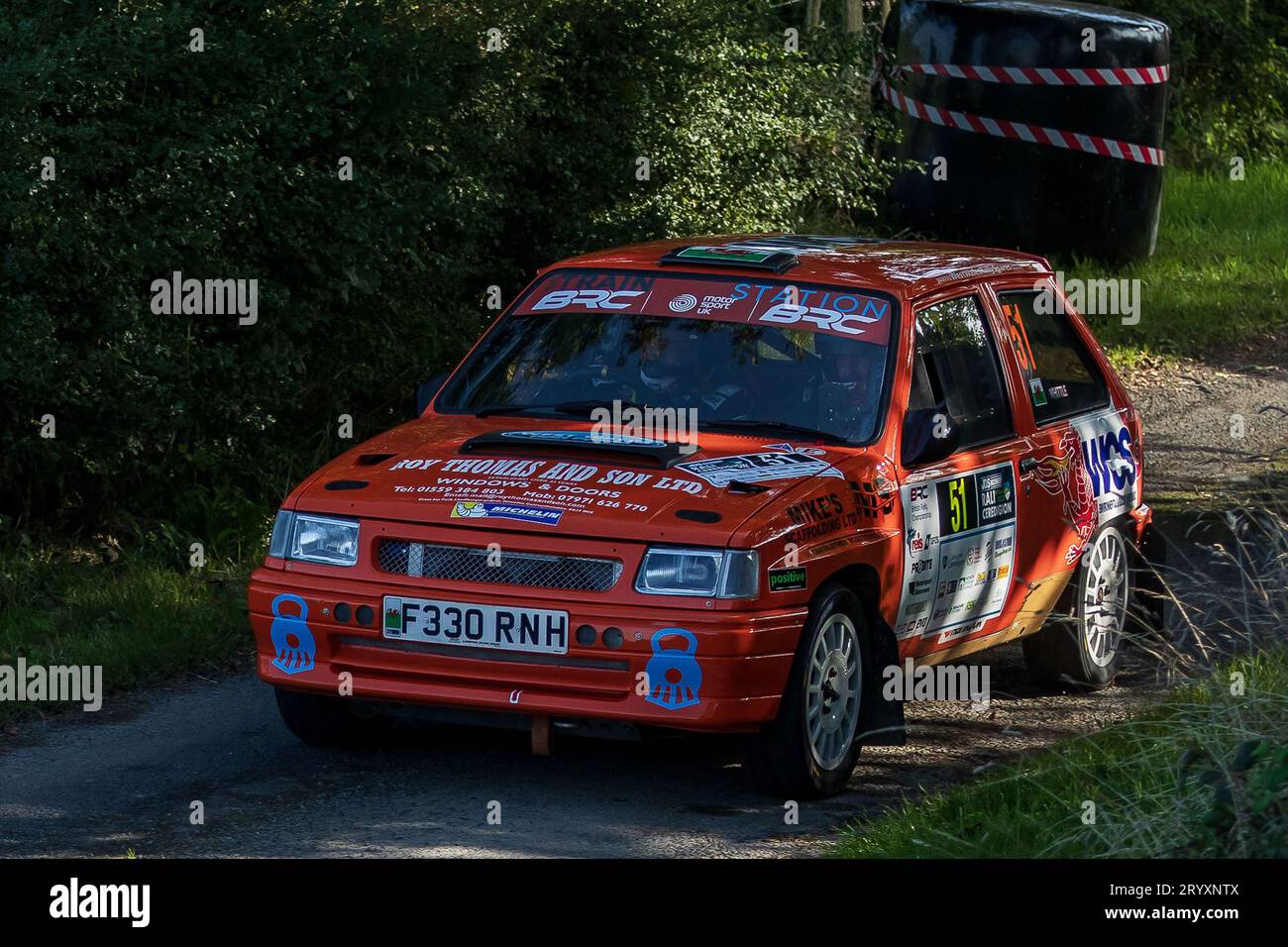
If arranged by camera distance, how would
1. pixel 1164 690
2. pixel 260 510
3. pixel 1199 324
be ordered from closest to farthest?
pixel 1164 690
pixel 260 510
pixel 1199 324

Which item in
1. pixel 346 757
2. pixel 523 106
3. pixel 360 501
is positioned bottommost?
pixel 346 757

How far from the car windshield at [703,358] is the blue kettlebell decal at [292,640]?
1.29 meters

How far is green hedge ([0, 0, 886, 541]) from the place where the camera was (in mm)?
8992

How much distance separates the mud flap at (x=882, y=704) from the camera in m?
Result: 6.77

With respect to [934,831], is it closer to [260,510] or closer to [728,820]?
[728,820]

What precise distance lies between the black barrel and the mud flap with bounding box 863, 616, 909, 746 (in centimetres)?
1133

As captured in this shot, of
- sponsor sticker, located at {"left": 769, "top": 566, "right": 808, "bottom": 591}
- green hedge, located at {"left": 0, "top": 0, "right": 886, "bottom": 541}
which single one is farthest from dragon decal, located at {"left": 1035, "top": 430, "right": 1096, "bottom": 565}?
green hedge, located at {"left": 0, "top": 0, "right": 886, "bottom": 541}

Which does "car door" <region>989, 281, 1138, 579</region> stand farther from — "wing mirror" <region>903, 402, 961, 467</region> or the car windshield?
the car windshield

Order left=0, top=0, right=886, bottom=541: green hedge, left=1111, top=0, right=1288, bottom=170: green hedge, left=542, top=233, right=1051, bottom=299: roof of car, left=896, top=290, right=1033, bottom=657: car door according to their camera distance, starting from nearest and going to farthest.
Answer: left=896, top=290, right=1033, bottom=657: car door
left=542, top=233, right=1051, bottom=299: roof of car
left=0, top=0, right=886, bottom=541: green hedge
left=1111, top=0, right=1288, bottom=170: green hedge

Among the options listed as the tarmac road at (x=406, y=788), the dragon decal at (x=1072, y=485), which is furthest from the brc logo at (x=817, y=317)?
the tarmac road at (x=406, y=788)

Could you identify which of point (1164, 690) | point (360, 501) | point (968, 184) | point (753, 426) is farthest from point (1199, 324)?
point (360, 501)

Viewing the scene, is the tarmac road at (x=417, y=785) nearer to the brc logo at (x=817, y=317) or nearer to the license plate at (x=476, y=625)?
the license plate at (x=476, y=625)

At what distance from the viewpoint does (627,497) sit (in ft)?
20.6
